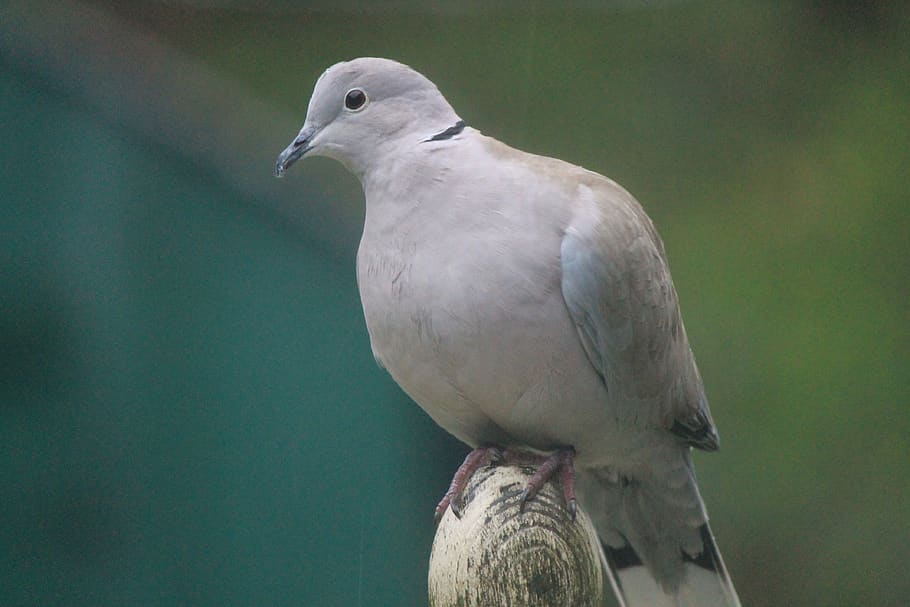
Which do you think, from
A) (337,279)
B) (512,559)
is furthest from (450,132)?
(337,279)

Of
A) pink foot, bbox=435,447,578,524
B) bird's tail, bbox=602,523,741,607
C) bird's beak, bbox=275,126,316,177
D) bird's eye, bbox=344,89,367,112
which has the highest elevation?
bird's eye, bbox=344,89,367,112

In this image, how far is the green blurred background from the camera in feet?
9.64

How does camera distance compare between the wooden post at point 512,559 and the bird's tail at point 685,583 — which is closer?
the wooden post at point 512,559

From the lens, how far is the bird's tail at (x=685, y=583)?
2.10 metres

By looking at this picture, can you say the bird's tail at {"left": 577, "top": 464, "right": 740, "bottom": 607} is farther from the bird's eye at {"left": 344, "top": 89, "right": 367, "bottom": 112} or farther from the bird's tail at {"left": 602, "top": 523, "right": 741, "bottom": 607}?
the bird's eye at {"left": 344, "top": 89, "right": 367, "bottom": 112}

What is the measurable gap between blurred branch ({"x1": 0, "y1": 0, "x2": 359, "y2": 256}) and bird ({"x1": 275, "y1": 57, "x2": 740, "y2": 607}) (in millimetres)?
1376

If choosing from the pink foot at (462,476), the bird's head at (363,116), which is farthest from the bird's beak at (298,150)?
the pink foot at (462,476)

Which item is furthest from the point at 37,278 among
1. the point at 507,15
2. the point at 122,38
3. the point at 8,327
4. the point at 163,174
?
the point at 507,15

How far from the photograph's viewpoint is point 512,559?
1.46m

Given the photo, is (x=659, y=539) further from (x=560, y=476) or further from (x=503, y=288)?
(x=503, y=288)

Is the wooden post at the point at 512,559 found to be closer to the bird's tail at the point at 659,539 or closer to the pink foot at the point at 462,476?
the pink foot at the point at 462,476

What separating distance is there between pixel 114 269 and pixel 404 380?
4.98 feet

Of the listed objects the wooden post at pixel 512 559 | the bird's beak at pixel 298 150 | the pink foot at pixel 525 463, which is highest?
the bird's beak at pixel 298 150

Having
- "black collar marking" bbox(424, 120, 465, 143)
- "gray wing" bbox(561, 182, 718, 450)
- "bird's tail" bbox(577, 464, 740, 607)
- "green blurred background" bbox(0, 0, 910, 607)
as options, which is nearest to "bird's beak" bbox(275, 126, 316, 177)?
"black collar marking" bbox(424, 120, 465, 143)
